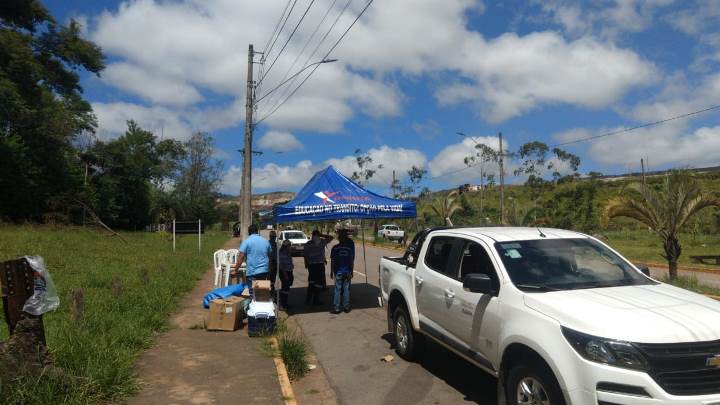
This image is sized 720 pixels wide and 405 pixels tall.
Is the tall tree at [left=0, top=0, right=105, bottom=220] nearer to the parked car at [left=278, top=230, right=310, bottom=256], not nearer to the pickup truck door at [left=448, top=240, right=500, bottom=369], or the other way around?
the parked car at [left=278, top=230, right=310, bottom=256]

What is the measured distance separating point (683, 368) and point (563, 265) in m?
1.74

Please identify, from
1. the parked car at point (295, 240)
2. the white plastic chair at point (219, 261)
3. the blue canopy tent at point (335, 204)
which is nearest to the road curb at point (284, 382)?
the blue canopy tent at point (335, 204)

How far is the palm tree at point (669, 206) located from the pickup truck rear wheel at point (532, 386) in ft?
35.3

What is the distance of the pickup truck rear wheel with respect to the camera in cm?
398

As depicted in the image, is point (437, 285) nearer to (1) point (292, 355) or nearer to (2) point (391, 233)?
(1) point (292, 355)

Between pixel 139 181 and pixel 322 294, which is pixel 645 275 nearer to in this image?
pixel 322 294

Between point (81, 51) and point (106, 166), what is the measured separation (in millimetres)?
20817

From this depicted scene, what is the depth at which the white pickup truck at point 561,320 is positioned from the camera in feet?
12.0

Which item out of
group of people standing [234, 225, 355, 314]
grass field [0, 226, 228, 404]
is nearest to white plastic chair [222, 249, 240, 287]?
grass field [0, 226, 228, 404]

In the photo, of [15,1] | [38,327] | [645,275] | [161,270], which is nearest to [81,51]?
[15,1]

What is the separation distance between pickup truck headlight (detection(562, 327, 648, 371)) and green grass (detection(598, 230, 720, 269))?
15878 mm

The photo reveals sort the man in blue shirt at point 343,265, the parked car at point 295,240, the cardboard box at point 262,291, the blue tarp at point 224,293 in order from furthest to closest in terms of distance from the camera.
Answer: the parked car at point 295,240, the man in blue shirt at point 343,265, the blue tarp at point 224,293, the cardboard box at point 262,291

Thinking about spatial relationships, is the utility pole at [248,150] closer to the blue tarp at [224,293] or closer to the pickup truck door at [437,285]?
the blue tarp at [224,293]

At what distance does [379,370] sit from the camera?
6.93 m
